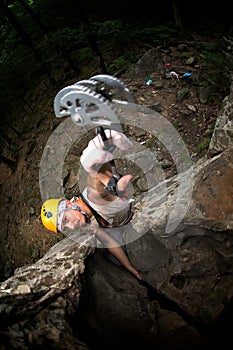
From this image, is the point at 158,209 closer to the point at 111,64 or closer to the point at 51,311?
the point at 51,311

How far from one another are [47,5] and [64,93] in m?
8.50

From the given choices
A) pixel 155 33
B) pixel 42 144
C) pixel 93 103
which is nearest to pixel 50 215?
pixel 93 103

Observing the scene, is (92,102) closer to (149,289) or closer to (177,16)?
(149,289)

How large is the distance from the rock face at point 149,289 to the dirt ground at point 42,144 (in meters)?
2.70

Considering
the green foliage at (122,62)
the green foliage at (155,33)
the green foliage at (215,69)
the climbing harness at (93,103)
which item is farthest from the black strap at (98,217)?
the green foliage at (155,33)

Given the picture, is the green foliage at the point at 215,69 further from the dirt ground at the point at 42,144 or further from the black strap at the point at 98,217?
the black strap at the point at 98,217

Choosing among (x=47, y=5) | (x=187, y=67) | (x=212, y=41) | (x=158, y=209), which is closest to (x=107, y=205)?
(x=158, y=209)

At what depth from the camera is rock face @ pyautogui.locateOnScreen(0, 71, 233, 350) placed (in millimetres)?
2945

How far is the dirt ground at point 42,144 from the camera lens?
6895mm

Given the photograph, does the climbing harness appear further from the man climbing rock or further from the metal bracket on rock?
the man climbing rock

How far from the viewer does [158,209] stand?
443cm

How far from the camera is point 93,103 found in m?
2.69

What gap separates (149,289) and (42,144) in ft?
21.3

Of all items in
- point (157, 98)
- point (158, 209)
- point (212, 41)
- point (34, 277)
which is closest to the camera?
point (34, 277)
